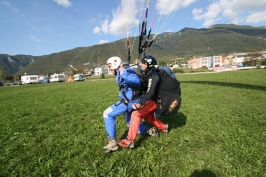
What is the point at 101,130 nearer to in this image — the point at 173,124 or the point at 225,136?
the point at 173,124

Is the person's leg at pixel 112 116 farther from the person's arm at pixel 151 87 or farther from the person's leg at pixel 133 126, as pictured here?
the person's arm at pixel 151 87

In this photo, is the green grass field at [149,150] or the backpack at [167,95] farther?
the backpack at [167,95]

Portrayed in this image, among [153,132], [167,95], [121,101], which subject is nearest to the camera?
[121,101]

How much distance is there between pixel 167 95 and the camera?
4.94 meters

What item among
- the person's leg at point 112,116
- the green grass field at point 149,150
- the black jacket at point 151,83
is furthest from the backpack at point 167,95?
the person's leg at point 112,116

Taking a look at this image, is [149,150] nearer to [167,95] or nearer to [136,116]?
[136,116]

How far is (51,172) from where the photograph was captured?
3.88 metres

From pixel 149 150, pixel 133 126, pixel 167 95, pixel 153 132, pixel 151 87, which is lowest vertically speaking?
pixel 149 150

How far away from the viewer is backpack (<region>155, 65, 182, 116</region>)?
4.90 m

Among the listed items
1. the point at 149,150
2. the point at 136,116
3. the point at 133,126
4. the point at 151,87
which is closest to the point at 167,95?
the point at 151,87

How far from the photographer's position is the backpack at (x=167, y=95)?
4902 mm

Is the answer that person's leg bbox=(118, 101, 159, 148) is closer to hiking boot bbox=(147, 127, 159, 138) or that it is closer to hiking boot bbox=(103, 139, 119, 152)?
hiking boot bbox=(103, 139, 119, 152)

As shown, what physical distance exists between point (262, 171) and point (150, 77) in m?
3.04

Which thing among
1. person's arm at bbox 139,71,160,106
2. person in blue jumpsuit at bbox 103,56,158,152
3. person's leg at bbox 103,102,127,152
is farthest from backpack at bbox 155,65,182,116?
person's leg at bbox 103,102,127,152
